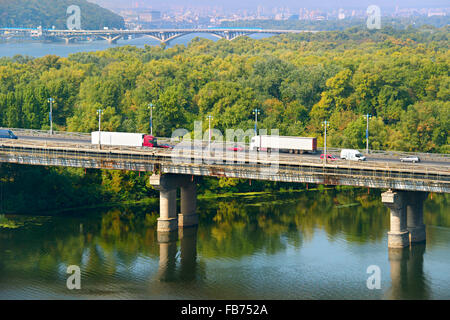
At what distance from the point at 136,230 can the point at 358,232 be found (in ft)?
91.0

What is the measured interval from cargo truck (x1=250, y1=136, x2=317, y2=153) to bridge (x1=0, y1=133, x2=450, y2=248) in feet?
12.2

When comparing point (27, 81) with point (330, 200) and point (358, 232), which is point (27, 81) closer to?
point (330, 200)

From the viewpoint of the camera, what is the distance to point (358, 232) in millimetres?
101688

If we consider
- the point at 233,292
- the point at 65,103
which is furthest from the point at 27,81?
the point at 233,292

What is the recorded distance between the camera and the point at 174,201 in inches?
4063

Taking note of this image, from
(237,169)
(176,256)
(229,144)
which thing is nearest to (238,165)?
(237,169)

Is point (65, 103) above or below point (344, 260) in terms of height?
above

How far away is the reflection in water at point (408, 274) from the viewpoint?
77.9m

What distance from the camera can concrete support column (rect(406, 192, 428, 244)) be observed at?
310ft

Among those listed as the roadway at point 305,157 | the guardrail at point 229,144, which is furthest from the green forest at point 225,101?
the guardrail at point 229,144

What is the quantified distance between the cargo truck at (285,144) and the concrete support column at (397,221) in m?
19.4

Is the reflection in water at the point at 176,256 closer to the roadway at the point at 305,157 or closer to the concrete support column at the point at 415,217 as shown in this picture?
the roadway at the point at 305,157

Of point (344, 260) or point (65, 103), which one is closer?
point (344, 260)

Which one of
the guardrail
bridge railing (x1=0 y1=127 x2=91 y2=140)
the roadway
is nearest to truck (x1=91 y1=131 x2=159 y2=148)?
the roadway
